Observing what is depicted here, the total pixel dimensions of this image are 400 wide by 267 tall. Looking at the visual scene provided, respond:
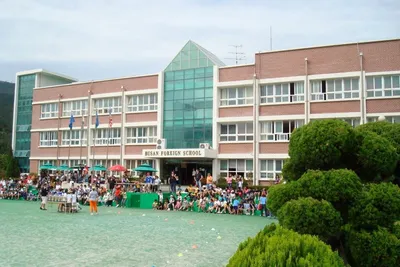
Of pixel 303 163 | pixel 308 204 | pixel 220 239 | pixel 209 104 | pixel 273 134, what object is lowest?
pixel 220 239

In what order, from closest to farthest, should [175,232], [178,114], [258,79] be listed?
[175,232], [258,79], [178,114]

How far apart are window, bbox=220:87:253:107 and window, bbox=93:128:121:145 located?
447 inches

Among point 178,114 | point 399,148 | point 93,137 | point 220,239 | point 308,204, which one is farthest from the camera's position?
point 93,137

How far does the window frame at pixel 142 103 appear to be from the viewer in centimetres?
3866

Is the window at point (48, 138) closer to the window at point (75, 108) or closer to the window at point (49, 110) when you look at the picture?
the window at point (49, 110)

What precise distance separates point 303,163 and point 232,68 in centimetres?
2806

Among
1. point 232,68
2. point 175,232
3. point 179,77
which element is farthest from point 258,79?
point 175,232

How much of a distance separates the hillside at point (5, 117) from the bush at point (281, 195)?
2519 inches

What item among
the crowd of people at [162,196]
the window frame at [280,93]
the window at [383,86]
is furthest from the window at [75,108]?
the window at [383,86]

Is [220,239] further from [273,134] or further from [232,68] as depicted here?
[232,68]

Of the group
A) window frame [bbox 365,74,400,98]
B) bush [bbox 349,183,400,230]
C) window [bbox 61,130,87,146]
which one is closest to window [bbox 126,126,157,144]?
window [bbox 61,130,87,146]

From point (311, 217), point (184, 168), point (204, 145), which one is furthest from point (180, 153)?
point (311, 217)

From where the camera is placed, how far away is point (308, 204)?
6.47 m

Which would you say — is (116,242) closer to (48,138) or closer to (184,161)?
(184,161)
